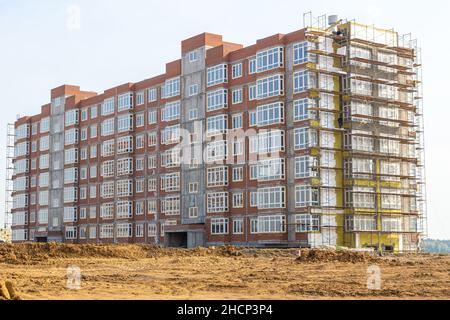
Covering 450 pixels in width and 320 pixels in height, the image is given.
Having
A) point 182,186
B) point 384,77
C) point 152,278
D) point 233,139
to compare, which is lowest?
point 152,278

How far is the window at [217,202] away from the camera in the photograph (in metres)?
60.1

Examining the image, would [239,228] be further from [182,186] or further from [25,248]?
[25,248]

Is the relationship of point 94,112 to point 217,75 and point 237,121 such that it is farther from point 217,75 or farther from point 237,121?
point 237,121

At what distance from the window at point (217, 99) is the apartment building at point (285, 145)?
0.33 ft

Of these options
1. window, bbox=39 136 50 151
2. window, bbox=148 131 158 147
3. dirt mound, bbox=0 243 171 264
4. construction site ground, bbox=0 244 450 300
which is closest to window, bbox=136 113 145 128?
window, bbox=148 131 158 147

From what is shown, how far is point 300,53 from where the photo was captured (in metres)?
54.7

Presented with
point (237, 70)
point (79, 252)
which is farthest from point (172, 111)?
point (79, 252)

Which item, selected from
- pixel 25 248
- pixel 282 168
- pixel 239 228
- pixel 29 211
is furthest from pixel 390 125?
pixel 29 211

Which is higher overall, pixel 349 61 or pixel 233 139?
pixel 349 61

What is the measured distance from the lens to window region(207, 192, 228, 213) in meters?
60.1

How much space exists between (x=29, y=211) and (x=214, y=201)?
141 feet

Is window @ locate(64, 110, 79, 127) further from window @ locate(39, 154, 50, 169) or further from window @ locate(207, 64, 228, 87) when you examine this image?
window @ locate(207, 64, 228, 87)

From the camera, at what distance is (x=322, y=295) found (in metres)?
18.4

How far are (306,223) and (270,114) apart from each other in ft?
32.7
